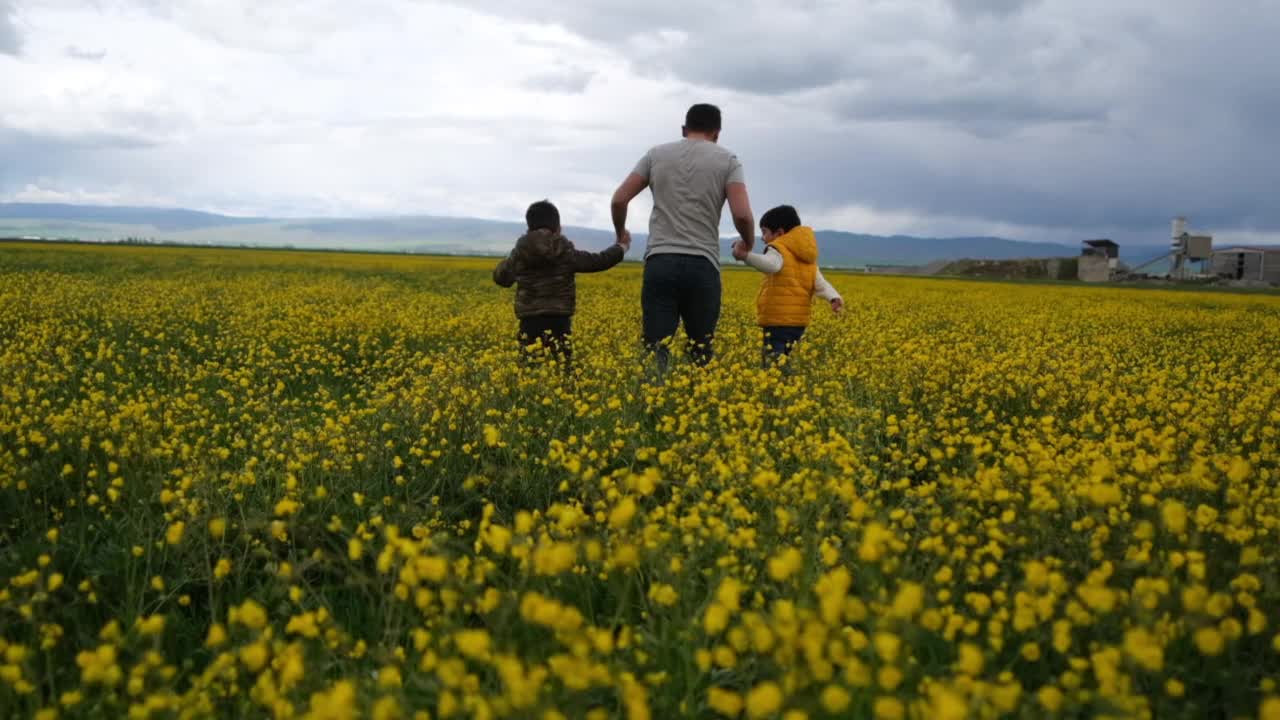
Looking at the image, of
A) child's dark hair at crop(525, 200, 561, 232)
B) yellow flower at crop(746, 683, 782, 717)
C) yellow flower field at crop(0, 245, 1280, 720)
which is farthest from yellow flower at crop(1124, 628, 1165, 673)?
child's dark hair at crop(525, 200, 561, 232)

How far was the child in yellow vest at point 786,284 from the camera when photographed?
22.8 ft

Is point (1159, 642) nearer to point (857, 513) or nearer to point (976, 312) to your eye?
point (857, 513)

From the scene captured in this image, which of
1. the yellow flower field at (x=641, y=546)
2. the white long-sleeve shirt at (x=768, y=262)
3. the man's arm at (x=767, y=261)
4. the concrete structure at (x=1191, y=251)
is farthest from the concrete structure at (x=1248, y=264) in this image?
the man's arm at (x=767, y=261)

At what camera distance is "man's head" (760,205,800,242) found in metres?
7.21

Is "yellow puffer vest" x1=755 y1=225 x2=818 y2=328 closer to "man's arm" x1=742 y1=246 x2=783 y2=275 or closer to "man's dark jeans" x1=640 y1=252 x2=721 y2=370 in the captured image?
"man's arm" x1=742 y1=246 x2=783 y2=275

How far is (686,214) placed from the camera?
19.6 ft

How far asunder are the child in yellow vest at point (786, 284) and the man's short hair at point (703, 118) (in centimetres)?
118

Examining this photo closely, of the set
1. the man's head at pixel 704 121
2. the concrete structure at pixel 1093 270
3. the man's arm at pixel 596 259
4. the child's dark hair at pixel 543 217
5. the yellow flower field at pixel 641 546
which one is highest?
the concrete structure at pixel 1093 270

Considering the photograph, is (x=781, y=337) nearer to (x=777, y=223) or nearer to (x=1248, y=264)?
(x=777, y=223)

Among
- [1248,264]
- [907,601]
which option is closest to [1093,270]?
[1248,264]

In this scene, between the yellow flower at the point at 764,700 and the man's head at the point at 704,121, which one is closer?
the yellow flower at the point at 764,700

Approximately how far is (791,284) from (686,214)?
1476 millimetres

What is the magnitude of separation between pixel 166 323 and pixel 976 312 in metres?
13.4

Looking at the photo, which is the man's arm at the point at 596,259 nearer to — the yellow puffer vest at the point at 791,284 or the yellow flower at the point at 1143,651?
the yellow puffer vest at the point at 791,284
